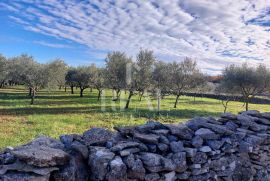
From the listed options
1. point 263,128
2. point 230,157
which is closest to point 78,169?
point 230,157

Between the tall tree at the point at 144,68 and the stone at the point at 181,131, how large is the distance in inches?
1393

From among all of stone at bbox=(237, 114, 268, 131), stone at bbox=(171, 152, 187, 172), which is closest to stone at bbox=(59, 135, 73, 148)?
stone at bbox=(171, 152, 187, 172)

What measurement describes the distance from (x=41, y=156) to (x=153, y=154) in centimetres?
210

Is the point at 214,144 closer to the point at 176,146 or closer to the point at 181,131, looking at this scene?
the point at 181,131

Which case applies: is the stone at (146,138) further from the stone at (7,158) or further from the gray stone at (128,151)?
the stone at (7,158)

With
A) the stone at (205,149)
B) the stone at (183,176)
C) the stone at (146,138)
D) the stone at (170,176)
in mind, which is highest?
the stone at (146,138)

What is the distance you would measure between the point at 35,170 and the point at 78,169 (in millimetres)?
874

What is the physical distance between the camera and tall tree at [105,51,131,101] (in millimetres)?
43312

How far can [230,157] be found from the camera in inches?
264

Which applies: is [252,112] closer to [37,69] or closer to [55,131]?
[55,131]

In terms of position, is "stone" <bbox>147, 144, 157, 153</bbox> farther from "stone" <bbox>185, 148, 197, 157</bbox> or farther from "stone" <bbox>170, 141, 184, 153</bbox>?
"stone" <bbox>185, 148, 197, 157</bbox>

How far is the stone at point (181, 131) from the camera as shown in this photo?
6043 mm

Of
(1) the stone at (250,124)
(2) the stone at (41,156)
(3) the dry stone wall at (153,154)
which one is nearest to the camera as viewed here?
(2) the stone at (41,156)

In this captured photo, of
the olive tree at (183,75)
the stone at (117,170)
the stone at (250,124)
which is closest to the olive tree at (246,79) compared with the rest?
the olive tree at (183,75)
